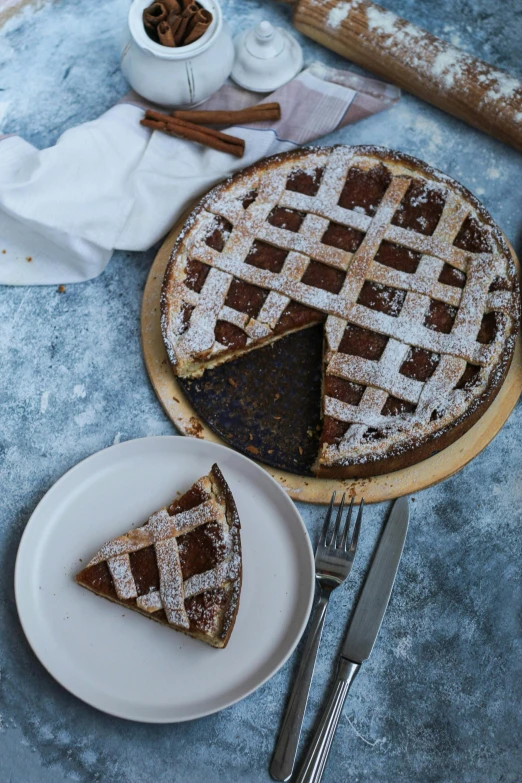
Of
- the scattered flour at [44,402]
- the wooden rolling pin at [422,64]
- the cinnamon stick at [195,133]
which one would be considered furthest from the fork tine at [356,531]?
the wooden rolling pin at [422,64]

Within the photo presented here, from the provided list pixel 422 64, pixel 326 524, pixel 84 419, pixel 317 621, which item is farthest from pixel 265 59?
pixel 317 621

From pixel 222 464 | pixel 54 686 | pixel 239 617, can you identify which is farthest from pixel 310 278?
pixel 54 686

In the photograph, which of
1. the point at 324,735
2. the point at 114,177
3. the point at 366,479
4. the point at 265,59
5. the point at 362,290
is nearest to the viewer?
the point at 324,735

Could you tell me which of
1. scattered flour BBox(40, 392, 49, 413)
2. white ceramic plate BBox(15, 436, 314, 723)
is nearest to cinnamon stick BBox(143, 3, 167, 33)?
scattered flour BBox(40, 392, 49, 413)

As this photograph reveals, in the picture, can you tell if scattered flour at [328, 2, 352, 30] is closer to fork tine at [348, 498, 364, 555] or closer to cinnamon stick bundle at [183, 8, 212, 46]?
cinnamon stick bundle at [183, 8, 212, 46]

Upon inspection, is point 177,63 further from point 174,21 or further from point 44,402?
point 44,402
